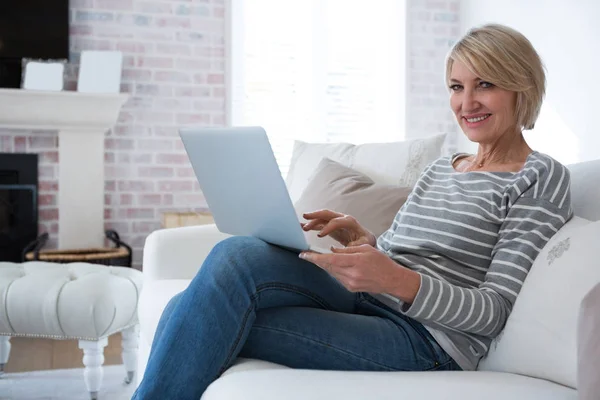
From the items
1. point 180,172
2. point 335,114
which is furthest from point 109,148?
point 335,114

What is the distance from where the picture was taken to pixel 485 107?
1450 mm

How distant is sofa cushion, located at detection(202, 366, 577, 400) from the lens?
99 cm

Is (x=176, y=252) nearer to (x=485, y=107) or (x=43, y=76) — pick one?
(x=485, y=107)

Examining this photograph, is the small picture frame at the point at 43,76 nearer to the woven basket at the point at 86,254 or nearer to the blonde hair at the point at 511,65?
the woven basket at the point at 86,254

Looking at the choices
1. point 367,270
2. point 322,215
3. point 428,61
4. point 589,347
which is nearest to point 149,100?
point 428,61

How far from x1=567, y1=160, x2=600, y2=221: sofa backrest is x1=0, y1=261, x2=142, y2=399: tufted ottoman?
4.72 feet

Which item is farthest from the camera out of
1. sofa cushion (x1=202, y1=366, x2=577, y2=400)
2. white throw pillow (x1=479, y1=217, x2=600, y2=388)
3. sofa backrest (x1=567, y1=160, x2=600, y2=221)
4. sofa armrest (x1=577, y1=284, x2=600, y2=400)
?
sofa backrest (x1=567, y1=160, x2=600, y2=221)

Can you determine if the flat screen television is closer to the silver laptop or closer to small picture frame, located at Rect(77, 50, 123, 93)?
small picture frame, located at Rect(77, 50, 123, 93)

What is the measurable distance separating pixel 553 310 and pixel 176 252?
4.18 ft

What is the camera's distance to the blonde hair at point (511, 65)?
1410mm

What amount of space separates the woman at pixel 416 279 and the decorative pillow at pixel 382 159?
0.64 m

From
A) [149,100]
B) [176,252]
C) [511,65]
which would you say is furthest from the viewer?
[149,100]

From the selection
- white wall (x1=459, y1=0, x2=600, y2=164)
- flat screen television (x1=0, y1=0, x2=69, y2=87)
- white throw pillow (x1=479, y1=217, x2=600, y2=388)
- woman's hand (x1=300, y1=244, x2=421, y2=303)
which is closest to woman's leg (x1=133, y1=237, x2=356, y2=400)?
woman's hand (x1=300, y1=244, x2=421, y2=303)

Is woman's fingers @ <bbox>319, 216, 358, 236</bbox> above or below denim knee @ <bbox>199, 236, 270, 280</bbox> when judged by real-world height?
above
